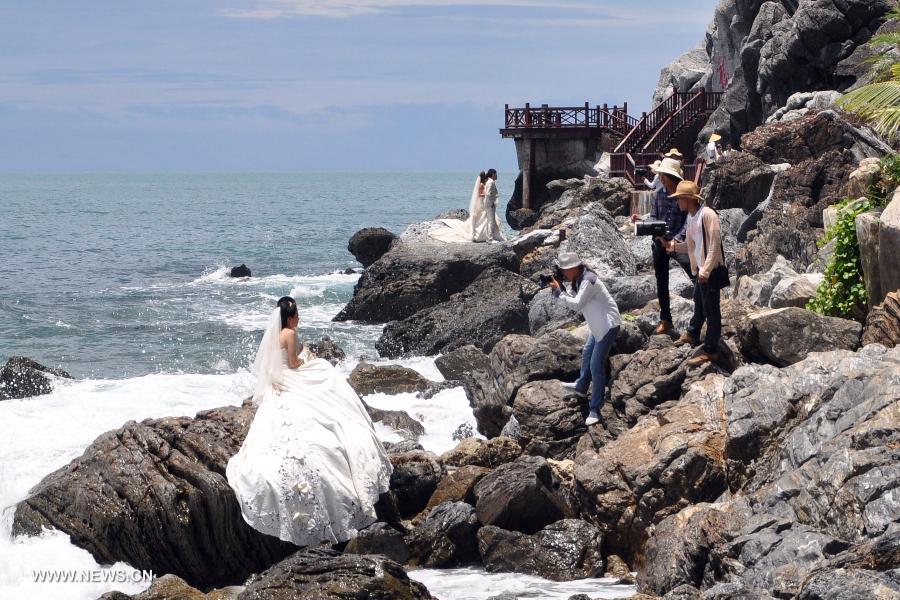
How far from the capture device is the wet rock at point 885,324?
11016 millimetres

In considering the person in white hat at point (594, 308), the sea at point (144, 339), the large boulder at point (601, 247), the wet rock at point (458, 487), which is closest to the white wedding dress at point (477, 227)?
the sea at point (144, 339)

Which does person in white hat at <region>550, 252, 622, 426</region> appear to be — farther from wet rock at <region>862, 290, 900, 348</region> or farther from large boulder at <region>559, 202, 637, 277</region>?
large boulder at <region>559, 202, 637, 277</region>

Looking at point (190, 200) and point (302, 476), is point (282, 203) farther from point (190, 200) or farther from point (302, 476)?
point (302, 476)

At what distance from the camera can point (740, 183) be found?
22.2 metres

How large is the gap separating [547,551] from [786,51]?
2434 cm

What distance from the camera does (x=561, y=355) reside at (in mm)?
13023

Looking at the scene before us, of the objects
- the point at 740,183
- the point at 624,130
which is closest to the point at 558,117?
the point at 624,130

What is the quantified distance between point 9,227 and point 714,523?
7451 centimetres

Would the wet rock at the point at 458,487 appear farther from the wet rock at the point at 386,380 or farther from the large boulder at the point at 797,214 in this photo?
the large boulder at the point at 797,214

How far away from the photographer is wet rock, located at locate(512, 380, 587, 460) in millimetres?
12211

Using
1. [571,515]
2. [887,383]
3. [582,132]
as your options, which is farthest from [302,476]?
[582,132]

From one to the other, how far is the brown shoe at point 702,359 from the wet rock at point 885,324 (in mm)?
1486

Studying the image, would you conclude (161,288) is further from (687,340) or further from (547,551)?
(547,551)
